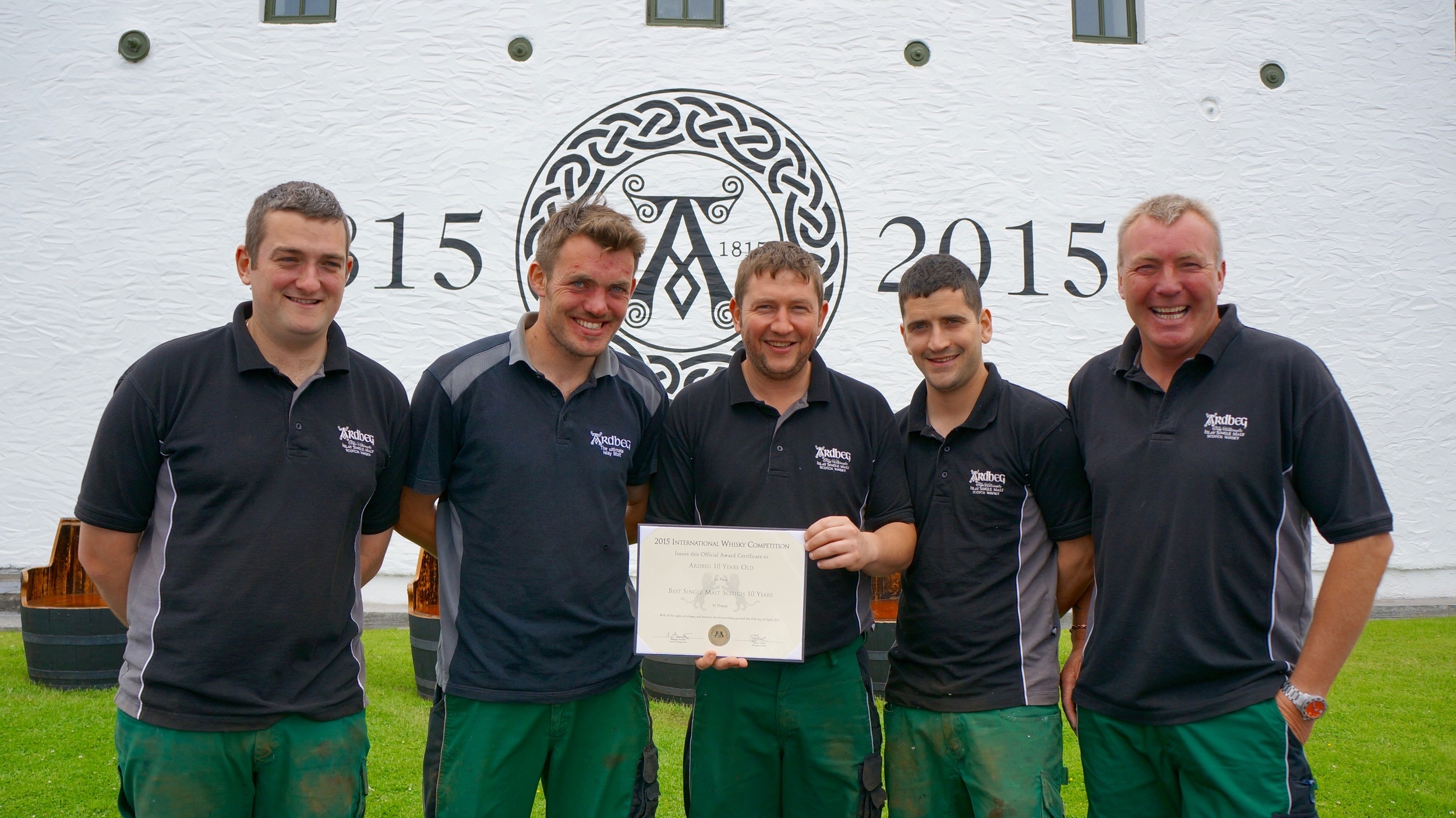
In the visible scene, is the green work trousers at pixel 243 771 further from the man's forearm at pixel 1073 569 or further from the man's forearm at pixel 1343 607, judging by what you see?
the man's forearm at pixel 1343 607

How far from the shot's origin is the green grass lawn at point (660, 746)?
390 cm

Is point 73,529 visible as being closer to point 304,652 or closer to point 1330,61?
point 304,652

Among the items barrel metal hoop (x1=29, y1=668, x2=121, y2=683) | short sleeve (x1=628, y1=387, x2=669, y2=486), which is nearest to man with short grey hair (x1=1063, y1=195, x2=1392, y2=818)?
short sleeve (x1=628, y1=387, x2=669, y2=486)

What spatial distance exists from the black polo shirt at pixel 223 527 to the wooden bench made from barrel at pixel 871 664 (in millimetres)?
2936

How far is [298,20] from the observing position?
7.47 metres

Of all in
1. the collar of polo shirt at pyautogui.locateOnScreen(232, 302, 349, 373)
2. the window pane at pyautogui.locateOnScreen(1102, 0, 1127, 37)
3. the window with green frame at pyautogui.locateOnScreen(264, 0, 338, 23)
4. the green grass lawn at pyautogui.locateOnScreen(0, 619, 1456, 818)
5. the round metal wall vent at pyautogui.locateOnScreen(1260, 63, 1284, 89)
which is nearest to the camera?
the collar of polo shirt at pyautogui.locateOnScreen(232, 302, 349, 373)

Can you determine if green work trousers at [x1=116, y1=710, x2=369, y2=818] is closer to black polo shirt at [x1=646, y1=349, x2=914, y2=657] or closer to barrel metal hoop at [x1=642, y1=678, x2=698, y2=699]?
black polo shirt at [x1=646, y1=349, x2=914, y2=657]

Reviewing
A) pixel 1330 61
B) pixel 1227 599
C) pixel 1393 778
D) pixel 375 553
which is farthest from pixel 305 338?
pixel 1330 61

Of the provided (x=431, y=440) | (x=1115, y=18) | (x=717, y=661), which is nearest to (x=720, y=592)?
(x=717, y=661)

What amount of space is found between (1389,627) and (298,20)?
392 inches

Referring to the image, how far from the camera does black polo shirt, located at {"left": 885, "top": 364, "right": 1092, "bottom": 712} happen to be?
2486 millimetres

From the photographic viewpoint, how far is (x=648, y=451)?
271 cm

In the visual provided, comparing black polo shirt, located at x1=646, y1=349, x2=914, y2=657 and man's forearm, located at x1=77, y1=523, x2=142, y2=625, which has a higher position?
black polo shirt, located at x1=646, y1=349, x2=914, y2=657

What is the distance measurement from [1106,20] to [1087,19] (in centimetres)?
18
